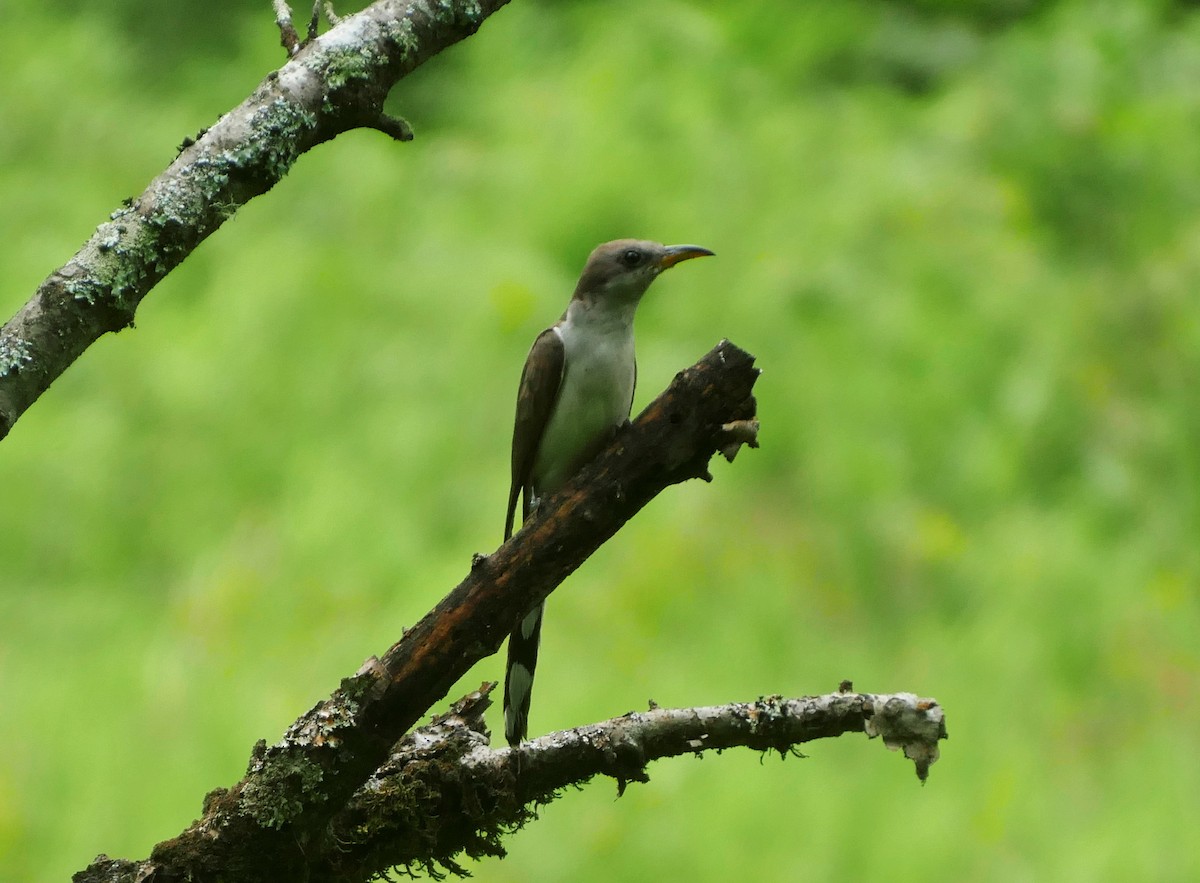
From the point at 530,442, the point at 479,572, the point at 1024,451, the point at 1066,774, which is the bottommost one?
the point at 479,572

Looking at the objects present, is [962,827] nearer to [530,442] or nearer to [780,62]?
[530,442]

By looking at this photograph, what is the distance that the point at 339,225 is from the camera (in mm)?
10375

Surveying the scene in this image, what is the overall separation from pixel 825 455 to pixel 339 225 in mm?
4240

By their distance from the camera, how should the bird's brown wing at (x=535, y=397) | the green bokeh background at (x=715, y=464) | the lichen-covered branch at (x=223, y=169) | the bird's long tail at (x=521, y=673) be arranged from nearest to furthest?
1. the lichen-covered branch at (x=223, y=169)
2. the bird's long tail at (x=521, y=673)
3. the bird's brown wing at (x=535, y=397)
4. the green bokeh background at (x=715, y=464)

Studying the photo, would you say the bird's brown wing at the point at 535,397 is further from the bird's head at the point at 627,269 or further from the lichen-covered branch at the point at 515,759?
the lichen-covered branch at the point at 515,759

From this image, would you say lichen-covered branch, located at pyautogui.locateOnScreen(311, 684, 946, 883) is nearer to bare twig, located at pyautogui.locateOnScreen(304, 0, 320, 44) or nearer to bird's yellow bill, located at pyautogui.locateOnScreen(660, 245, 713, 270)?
bird's yellow bill, located at pyautogui.locateOnScreen(660, 245, 713, 270)

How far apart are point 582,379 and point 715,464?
4688 mm

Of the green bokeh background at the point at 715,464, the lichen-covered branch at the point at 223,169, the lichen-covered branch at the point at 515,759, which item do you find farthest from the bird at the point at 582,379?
the green bokeh background at the point at 715,464

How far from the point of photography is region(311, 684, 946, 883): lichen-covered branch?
3.05 m

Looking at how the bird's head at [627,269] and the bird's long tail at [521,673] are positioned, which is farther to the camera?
the bird's head at [627,269]

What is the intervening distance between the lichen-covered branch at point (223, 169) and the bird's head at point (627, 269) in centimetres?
122

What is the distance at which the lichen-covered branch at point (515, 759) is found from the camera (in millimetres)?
3047

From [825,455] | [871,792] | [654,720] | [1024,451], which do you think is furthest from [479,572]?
[1024,451]

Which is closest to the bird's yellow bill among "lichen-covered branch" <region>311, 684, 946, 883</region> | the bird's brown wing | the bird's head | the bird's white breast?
the bird's head
